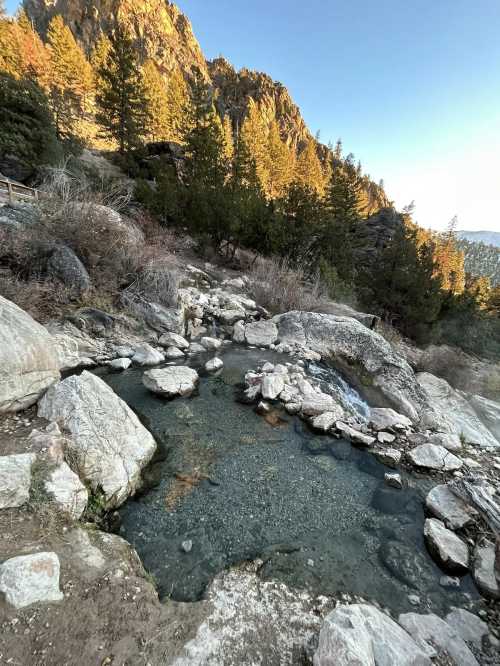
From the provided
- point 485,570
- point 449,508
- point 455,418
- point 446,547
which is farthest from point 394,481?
point 455,418

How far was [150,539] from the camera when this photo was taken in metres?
2.86

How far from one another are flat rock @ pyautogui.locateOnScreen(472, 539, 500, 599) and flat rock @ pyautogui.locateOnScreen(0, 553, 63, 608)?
3.82 m

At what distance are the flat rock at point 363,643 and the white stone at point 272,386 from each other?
3.56m

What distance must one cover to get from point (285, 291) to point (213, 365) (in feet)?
20.3

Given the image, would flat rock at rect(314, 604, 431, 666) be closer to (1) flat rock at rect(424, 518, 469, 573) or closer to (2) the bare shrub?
(1) flat rock at rect(424, 518, 469, 573)

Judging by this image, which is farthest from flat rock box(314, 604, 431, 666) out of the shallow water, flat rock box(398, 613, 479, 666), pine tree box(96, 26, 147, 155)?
pine tree box(96, 26, 147, 155)

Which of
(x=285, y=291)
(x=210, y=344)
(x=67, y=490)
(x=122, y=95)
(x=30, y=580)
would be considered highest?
(x=122, y=95)

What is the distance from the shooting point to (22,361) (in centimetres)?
336

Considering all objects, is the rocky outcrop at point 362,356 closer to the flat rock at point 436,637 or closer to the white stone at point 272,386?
the white stone at point 272,386

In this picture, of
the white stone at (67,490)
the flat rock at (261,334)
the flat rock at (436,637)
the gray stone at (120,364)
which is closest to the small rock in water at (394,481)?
the flat rock at (436,637)

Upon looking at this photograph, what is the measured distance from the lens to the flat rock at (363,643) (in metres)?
1.75

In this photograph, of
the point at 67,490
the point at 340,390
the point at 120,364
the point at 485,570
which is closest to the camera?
the point at 67,490

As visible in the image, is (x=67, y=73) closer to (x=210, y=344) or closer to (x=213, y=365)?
(x=210, y=344)

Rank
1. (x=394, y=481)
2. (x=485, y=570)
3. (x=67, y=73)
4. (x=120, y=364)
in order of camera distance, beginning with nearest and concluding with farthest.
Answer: (x=485, y=570) → (x=394, y=481) → (x=120, y=364) → (x=67, y=73)
